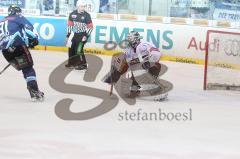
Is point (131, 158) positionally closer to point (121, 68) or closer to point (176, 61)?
point (121, 68)

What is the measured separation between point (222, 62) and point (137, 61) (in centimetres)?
293

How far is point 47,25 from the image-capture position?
1850 centimetres

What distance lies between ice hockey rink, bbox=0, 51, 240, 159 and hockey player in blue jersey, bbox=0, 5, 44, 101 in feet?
1.16

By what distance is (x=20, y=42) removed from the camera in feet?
33.8

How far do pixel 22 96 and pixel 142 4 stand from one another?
808 centimetres

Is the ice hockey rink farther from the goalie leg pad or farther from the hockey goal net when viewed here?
the goalie leg pad

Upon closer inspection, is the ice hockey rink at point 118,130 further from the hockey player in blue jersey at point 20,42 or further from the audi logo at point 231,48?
the audi logo at point 231,48

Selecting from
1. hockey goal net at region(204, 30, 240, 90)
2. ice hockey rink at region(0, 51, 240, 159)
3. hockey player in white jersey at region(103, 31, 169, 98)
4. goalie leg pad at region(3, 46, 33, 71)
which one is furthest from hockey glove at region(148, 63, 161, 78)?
hockey goal net at region(204, 30, 240, 90)

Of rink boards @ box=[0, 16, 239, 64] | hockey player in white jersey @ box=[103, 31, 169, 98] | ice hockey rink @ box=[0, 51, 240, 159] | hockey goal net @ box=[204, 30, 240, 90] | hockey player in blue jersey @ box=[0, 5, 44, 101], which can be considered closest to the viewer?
ice hockey rink @ box=[0, 51, 240, 159]
